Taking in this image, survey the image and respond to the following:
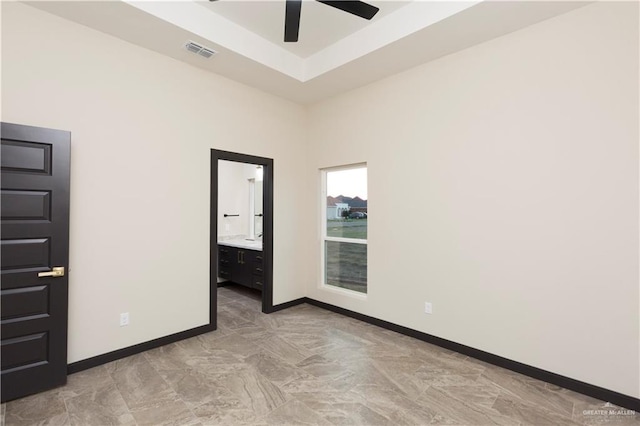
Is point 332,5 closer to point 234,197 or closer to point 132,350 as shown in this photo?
point 132,350

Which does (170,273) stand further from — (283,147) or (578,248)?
(578,248)

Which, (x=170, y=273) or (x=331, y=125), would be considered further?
(x=331, y=125)

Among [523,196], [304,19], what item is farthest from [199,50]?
[523,196]

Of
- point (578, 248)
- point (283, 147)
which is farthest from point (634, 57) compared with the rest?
point (283, 147)

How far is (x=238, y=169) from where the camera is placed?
627 centimetres

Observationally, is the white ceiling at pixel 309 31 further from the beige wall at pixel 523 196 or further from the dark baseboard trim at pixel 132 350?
the dark baseboard trim at pixel 132 350

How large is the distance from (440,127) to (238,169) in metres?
4.16

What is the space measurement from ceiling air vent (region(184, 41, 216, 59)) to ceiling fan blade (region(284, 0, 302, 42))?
1.10m

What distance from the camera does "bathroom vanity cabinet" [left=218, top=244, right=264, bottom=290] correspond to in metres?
4.92

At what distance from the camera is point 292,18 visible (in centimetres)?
230

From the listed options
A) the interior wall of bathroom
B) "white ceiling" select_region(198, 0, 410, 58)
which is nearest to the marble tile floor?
the interior wall of bathroom

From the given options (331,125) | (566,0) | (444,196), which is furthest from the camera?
(331,125)

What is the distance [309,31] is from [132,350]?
375 centimetres

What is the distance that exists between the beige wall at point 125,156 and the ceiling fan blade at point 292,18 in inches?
62.6
